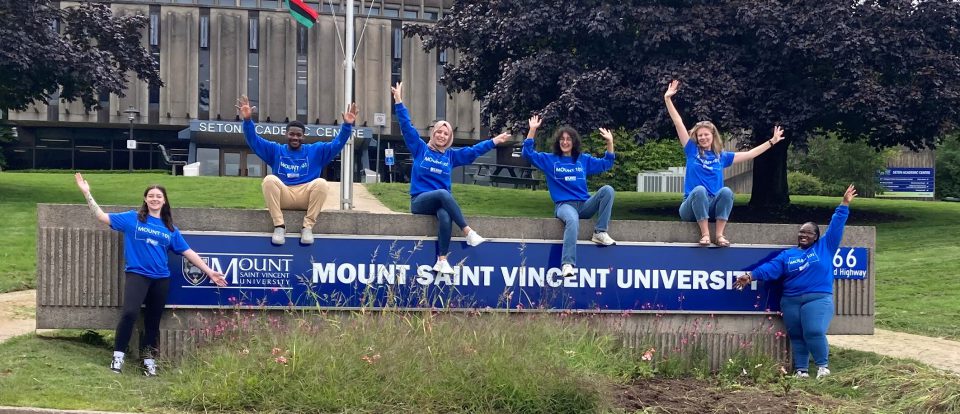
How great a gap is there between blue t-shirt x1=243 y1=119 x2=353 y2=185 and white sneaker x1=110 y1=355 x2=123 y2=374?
1.97m

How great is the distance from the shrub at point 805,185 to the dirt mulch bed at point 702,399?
122 feet

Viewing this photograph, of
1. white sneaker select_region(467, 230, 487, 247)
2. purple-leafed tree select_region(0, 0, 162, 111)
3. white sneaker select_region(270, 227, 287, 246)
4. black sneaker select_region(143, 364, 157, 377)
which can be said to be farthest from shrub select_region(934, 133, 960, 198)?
black sneaker select_region(143, 364, 157, 377)

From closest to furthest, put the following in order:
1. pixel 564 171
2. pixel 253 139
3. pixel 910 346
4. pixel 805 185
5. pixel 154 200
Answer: pixel 154 200, pixel 253 139, pixel 564 171, pixel 910 346, pixel 805 185

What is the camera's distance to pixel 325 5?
52812mm

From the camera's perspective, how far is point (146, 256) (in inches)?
291

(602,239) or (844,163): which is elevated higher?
(844,163)

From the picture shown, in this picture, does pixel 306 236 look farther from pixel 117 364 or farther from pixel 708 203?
pixel 708 203

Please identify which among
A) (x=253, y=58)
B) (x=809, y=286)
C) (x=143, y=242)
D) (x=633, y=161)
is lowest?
(x=809, y=286)

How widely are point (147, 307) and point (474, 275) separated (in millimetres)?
2781

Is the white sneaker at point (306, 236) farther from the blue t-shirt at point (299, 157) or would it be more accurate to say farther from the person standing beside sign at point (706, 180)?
the person standing beside sign at point (706, 180)

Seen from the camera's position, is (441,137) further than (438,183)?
No

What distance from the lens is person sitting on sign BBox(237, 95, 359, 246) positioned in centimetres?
789

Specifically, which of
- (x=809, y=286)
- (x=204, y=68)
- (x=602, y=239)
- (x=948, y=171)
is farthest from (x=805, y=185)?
(x=602, y=239)

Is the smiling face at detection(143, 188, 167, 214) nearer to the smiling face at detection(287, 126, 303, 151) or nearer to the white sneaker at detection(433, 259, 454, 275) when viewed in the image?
the smiling face at detection(287, 126, 303, 151)
